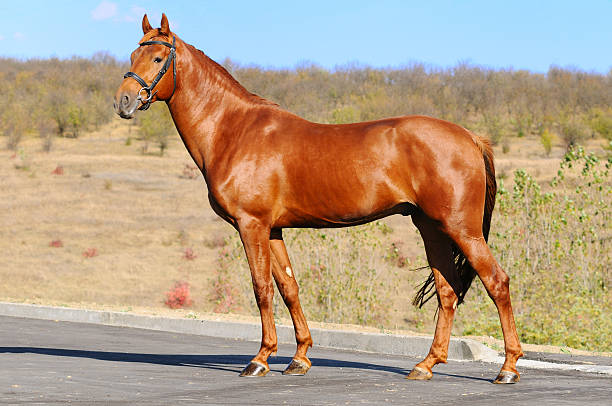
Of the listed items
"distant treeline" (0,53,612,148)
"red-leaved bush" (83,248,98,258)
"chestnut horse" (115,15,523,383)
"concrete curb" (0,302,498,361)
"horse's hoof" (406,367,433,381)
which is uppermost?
"distant treeline" (0,53,612,148)

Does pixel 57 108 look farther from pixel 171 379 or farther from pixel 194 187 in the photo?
pixel 171 379

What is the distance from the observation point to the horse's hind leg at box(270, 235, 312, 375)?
27.6 feet

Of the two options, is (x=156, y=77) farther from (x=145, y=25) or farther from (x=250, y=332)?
(x=250, y=332)

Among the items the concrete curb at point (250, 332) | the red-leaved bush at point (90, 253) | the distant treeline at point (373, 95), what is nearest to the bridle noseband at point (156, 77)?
the concrete curb at point (250, 332)

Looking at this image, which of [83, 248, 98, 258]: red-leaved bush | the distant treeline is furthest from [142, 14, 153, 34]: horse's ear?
the distant treeline

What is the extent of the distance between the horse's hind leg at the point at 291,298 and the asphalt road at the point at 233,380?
8.3 inches

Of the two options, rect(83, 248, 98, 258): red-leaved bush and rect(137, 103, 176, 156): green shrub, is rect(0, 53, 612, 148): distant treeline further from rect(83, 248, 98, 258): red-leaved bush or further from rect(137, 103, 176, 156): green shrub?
rect(83, 248, 98, 258): red-leaved bush

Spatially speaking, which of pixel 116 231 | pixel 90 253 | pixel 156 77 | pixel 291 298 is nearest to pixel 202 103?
pixel 156 77

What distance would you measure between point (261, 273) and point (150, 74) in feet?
7.27

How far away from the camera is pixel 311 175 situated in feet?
26.7

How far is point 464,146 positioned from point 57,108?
200 ft

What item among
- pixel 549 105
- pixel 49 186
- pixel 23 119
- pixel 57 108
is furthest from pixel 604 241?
pixel 549 105

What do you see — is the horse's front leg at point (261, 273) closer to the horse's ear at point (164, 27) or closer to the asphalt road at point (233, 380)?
the asphalt road at point (233, 380)

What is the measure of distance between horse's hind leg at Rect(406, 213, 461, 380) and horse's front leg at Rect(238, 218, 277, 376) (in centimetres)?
138
